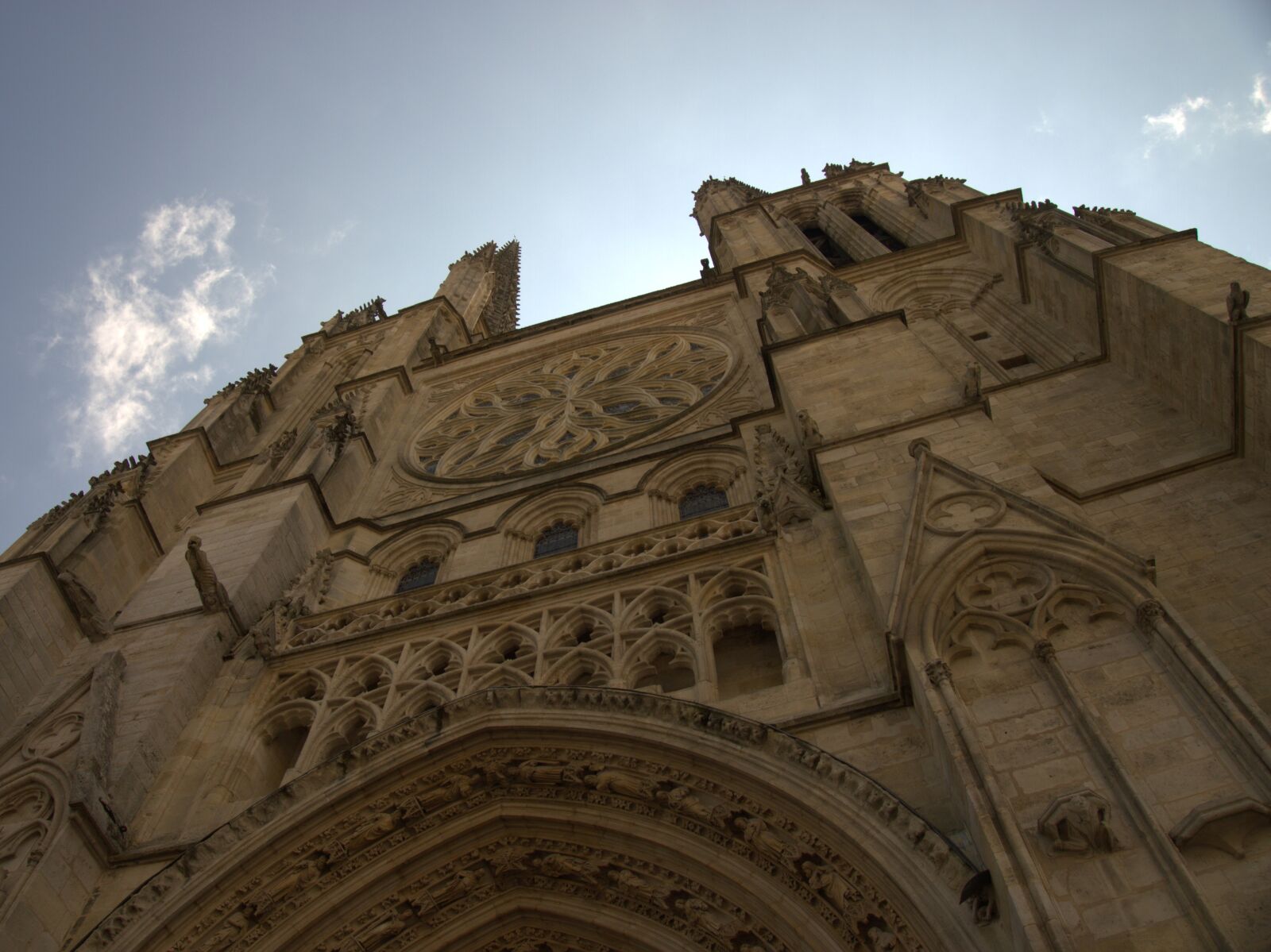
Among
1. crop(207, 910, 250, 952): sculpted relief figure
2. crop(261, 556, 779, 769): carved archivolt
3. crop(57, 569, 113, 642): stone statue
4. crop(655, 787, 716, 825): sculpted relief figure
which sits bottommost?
crop(207, 910, 250, 952): sculpted relief figure

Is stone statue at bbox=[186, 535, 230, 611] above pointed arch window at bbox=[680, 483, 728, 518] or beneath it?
beneath

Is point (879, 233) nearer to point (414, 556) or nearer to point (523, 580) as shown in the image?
point (414, 556)

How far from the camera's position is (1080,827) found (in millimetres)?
4426

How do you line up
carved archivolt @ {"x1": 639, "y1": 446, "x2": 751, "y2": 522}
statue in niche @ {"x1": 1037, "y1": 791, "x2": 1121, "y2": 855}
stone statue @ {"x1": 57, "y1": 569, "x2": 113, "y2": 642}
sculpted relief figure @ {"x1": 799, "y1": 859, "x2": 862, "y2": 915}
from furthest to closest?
1. carved archivolt @ {"x1": 639, "y1": 446, "x2": 751, "y2": 522}
2. stone statue @ {"x1": 57, "y1": 569, "x2": 113, "y2": 642}
3. sculpted relief figure @ {"x1": 799, "y1": 859, "x2": 862, "y2": 915}
4. statue in niche @ {"x1": 1037, "y1": 791, "x2": 1121, "y2": 855}

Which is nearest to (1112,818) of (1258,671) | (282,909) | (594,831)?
(1258,671)

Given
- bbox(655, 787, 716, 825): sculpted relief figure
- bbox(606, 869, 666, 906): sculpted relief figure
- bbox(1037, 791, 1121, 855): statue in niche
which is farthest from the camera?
bbox(606, 869, 666, 906): sculpted relief figure

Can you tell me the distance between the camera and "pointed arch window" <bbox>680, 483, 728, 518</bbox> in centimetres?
1158

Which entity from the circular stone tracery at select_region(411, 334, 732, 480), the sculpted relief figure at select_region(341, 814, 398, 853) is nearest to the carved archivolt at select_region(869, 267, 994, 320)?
the circular stone tracery at select_region(411, 334, 732, 480)

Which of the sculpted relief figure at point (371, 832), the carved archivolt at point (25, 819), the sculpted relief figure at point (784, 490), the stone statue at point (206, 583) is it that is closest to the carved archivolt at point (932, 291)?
the sculpted relief figure at point (784, 490)

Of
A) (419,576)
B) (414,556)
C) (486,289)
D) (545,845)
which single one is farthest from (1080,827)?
(486,289)

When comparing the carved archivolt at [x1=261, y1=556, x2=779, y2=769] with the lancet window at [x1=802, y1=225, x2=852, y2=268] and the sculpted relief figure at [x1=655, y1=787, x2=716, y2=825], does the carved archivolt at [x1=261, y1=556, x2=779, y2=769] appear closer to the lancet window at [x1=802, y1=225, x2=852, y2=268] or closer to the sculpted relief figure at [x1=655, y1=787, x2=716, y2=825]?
the sculpted relief figure at [x1=655, y1=787, x2=716, y2=825]

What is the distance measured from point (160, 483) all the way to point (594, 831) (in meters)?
9.69

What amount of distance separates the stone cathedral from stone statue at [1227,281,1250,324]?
0.11ft

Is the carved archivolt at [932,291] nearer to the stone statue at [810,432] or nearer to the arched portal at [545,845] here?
the stone statue at [810,432]
